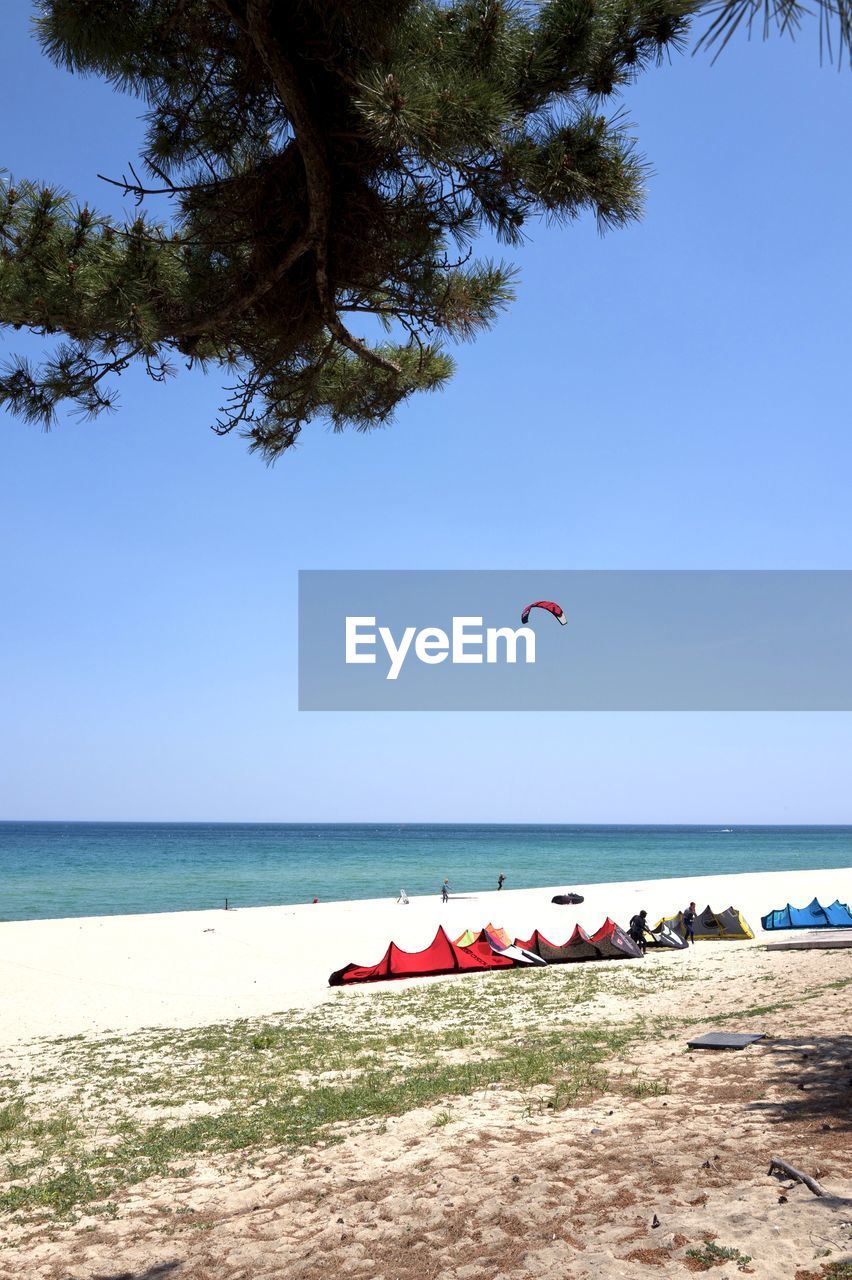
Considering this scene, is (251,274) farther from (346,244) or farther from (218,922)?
(218,922)

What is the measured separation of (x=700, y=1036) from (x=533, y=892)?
46164mm

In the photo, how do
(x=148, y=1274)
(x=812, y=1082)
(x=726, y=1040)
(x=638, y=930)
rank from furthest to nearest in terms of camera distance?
(x=638, y=930) → (x=726, y=1040) → (x=812, y=1082) → (x=148, y=1274)

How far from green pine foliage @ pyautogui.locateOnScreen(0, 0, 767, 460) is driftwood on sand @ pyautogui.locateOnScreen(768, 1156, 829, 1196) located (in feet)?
21.9

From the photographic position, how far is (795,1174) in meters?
6.56

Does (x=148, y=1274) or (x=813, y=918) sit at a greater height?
(x=148, y=1274)

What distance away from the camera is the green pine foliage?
5.00 m

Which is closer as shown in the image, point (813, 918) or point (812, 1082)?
point (812, 1082)

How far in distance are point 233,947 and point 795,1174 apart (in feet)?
90.2

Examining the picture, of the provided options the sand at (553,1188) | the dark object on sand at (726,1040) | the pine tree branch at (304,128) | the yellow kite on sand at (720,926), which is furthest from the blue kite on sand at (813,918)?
the pine tree branch at (304,128)

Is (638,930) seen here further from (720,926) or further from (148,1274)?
(148,1274)

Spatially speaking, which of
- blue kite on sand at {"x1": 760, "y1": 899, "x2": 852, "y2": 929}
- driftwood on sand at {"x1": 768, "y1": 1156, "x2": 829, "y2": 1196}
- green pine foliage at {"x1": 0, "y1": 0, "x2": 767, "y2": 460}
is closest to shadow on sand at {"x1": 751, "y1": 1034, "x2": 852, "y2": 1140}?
driftwood on sand at {"x1": 768, "y1": 1156, "x2": 829, "y2": 1196}

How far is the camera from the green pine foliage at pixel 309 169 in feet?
16.4

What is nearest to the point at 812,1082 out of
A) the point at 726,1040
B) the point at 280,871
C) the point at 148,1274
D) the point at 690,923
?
the point at 726,1040

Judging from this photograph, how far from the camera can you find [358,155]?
542 centimetres
